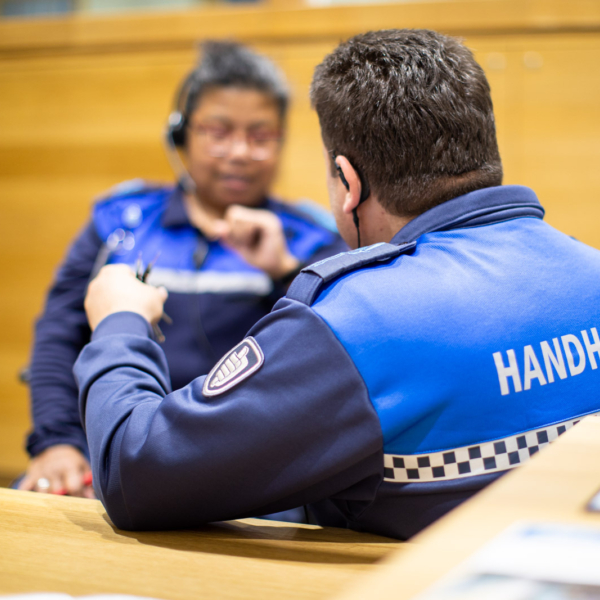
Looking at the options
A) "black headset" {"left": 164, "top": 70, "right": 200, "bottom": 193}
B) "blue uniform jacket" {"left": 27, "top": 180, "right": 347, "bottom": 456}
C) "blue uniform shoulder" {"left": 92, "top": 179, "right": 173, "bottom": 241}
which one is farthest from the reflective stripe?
"black headset" {"left": 164, "top": 70, "right": 200, "bottom": 193}

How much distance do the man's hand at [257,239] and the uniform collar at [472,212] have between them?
2.06ft

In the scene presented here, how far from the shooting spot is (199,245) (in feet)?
5.23

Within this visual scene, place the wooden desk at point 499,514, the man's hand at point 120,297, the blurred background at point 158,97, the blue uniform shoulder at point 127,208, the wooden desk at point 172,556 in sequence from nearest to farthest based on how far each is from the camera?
the wooden desk at point 499,514 < the wooden desk at point 172,556 < the man's hand at point 120,297 < the blue uniform shoulder at point 127,208 < the blurred background at point 158,97

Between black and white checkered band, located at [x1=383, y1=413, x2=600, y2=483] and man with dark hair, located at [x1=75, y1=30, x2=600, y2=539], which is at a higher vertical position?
man with dark hair, located at [x1=75, y1=30, x2=600, y2=539]

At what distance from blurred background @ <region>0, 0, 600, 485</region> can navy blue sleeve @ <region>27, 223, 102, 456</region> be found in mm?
988

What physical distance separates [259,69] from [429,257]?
1028 mm

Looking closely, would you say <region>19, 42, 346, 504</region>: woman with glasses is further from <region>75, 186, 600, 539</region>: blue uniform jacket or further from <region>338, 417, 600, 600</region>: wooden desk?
<region>338, 417, 600, 600</region>: wooden desk

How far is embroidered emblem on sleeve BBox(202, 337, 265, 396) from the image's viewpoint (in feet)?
2.35

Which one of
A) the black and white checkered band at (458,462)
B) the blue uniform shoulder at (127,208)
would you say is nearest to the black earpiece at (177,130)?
the blue uniform shoulder at (127,208)

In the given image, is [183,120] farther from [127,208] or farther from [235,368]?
[235,368]

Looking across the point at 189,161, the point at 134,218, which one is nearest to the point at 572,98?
the point at 189,161

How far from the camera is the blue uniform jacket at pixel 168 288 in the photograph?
1461mm

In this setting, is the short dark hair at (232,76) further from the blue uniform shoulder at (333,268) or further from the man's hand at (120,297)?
the blue uniform shoulder at (333,268)

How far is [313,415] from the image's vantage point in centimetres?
69
